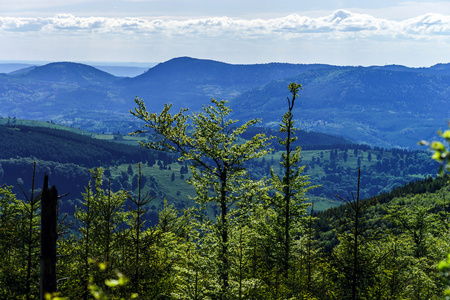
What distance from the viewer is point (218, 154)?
27578 millimetres

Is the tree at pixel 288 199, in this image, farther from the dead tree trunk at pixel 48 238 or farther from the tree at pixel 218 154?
the dead tree trunk at pixel 48 238

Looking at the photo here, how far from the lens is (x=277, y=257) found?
37844mm

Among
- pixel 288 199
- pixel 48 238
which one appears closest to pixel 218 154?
pixel 288 199

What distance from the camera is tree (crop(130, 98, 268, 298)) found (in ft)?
88.9

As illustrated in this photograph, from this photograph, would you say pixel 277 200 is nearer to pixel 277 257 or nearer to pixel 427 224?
pixel 277 257

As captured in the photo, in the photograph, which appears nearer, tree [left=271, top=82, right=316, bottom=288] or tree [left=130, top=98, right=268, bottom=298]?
tree [left=130, top=98, right=268, bottom=298]

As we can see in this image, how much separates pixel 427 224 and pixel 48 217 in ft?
187

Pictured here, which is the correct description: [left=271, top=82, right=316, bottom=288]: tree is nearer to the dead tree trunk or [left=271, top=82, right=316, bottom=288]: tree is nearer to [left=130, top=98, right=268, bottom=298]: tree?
[left=130, top=98, right=268, bottom=298]: tree

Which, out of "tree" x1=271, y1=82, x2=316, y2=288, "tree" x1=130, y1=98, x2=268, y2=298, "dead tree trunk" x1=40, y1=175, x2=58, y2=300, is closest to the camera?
"dead tree trunk" x1=40, y1=175, x2=58, y2=300

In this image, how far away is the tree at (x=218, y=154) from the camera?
88.9 feet

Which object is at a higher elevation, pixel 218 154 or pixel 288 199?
pixel 218 154

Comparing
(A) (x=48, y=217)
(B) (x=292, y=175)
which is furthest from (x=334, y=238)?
(A) (x=48, y=217)

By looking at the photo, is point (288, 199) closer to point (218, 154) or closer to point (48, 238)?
point (218, 154)

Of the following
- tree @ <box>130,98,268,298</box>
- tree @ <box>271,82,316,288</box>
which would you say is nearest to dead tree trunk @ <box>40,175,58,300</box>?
tree @ <box>130,98,268,298</box>
